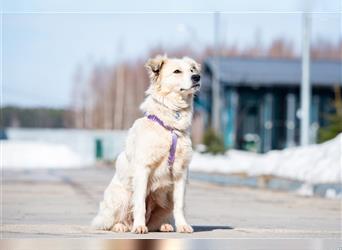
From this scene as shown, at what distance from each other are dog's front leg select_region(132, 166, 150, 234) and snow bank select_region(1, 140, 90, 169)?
2997cm

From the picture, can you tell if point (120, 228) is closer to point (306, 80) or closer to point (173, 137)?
point (173, 137)

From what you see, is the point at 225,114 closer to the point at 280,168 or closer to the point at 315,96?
the point at 315,96

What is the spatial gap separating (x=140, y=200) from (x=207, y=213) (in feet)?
13.8

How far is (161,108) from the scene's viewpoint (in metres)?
9.52

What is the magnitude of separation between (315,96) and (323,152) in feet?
92.1

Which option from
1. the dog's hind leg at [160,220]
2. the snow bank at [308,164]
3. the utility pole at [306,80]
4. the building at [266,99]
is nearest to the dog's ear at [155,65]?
the dog's hind leg at [160,220]

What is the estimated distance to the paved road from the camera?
9.81 meters

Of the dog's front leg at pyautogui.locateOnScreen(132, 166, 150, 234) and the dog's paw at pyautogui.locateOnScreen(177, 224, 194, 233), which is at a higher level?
the dog's front leg at pyautogui.locateOnScreen(132, 166, 150, 234)

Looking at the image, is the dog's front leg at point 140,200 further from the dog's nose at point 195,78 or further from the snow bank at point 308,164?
the snow bank at point 308,164

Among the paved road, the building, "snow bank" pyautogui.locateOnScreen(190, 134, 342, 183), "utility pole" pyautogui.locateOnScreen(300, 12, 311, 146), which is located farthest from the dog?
the building

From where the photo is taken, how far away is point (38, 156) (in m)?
43.0

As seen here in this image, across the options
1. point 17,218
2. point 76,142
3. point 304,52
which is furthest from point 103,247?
point 76,142

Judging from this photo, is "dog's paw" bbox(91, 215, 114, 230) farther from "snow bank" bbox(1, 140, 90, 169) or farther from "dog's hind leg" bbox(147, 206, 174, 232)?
"snow bank" bbox(1, 140, 90, 169)

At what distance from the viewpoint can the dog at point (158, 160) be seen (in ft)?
30.3
